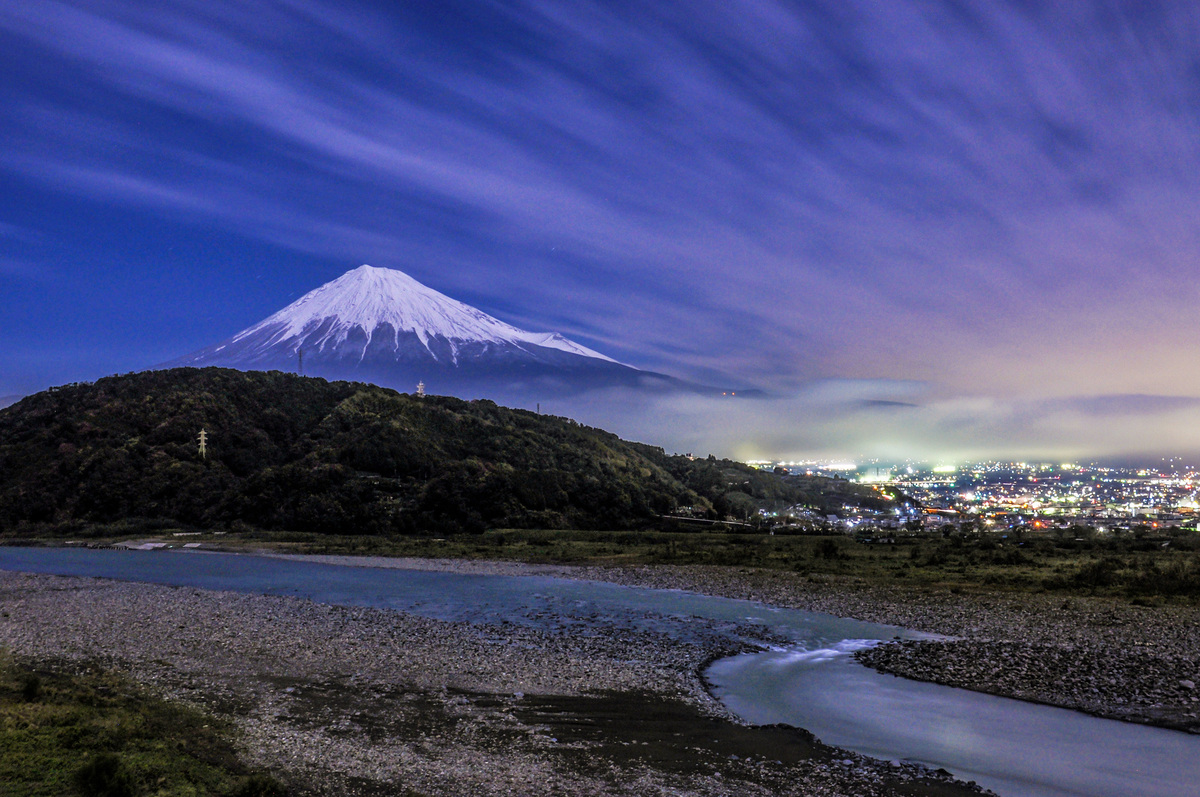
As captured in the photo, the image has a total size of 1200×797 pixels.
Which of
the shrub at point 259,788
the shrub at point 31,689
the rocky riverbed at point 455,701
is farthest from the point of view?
the shrub at point 31,689

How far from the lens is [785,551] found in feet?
155

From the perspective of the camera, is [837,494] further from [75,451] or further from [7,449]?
[7,449]

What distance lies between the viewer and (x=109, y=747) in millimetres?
10359

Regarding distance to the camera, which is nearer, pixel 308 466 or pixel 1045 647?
pixel 1045 647

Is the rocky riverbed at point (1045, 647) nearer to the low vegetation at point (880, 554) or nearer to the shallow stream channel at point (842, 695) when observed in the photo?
the shallow stream channel at point (842, 695)

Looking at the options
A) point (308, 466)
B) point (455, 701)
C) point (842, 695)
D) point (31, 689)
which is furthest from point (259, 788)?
point (308, 466)

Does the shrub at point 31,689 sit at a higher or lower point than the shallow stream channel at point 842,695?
higher

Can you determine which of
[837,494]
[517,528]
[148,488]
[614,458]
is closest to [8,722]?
[517,528]

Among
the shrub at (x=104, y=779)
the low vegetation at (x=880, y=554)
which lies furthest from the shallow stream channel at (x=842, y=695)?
the shrub at (x=104, y=779)

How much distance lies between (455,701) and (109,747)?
20.0 ft

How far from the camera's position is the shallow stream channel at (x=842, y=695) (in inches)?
476

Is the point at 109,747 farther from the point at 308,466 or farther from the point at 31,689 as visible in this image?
the point at 308,466

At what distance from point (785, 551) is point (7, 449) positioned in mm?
80515

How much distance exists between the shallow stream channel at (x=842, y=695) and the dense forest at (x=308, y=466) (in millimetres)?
34007
